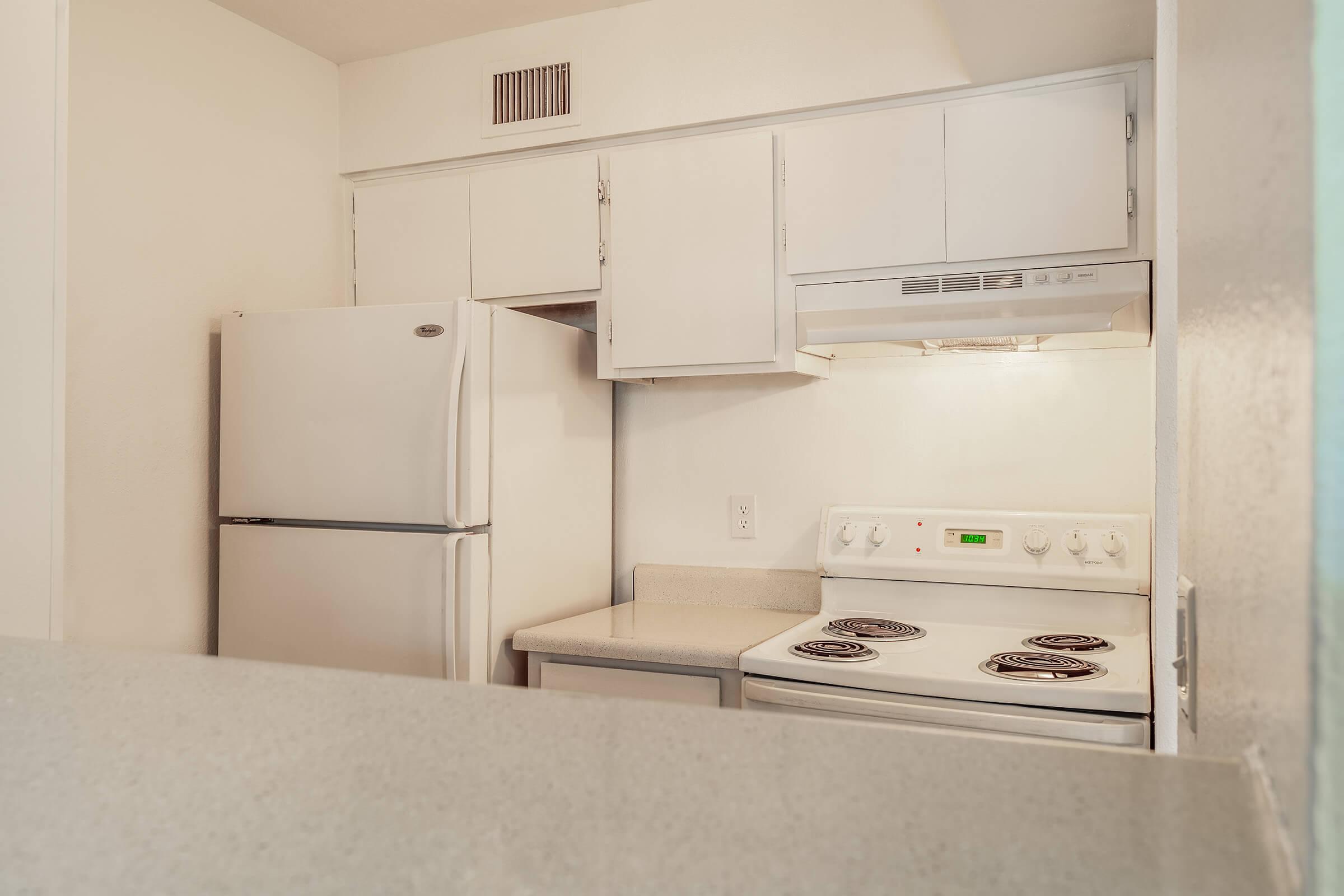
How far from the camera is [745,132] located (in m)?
2.46

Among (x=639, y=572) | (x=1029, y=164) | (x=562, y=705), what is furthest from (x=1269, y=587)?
(x=639, y=572)

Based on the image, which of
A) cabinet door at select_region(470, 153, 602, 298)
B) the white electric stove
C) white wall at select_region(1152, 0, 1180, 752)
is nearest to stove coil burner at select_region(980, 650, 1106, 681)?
the white electric stove

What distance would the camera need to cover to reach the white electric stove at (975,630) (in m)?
1.80

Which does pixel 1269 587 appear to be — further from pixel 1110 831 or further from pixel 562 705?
pixel 562 705

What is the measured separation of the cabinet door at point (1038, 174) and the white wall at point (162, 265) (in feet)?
6.38

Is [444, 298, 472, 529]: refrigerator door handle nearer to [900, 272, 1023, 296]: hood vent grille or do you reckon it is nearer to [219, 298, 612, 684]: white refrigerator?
[219, 298, 612, 684]: white refrigerator

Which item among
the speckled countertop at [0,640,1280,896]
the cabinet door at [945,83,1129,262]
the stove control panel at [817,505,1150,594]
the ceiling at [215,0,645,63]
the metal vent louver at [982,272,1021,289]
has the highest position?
the ceiling at [215,0,645,63]

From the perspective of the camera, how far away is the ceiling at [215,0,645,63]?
2.57m

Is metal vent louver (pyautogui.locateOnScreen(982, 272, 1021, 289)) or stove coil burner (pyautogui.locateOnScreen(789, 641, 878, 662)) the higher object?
metal vent louver (pyautogui.locateOnScreen(982, 272, 1021, 289))

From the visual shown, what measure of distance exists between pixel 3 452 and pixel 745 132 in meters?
1.81

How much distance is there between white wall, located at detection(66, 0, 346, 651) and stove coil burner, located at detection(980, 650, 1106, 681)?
2069mm

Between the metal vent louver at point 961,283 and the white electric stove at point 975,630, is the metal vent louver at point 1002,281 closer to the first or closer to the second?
the metal vent louver at point 961,283

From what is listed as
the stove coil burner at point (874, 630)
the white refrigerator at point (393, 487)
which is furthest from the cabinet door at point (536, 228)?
the stove coil burner at point (874, 630)

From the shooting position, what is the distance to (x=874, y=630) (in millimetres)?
2273
